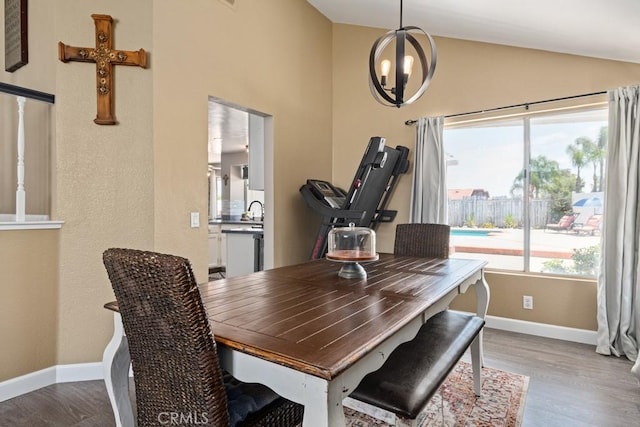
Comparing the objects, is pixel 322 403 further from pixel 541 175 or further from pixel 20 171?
pixel 541 175

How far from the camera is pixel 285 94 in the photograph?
3807mm

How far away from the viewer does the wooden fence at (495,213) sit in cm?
343

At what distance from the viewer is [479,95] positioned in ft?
11.9

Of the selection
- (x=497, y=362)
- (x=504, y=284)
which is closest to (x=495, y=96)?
(x=504, y=284)

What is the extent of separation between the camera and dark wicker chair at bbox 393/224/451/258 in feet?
9.57

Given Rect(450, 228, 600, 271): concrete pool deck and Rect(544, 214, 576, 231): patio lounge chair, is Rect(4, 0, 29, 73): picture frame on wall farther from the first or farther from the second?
Rect(544, 214, 576, 231): patio lounge chair

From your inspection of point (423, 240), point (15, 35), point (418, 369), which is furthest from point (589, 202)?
point (15, 35)

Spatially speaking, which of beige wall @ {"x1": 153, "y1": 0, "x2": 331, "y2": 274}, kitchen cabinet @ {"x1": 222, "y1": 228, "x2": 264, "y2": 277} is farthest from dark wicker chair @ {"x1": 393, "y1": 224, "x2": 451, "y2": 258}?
kitchen cabinet @ {"x1": 222, "y1": 228, "x2": 264, "y2": 277}

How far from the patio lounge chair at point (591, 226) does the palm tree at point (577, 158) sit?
0.26 m

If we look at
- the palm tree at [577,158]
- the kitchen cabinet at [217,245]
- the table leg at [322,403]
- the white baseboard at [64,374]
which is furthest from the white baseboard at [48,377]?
the kitchen cabinet at [217,245]

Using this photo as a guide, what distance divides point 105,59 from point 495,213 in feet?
12.0

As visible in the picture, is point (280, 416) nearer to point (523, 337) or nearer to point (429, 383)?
point (429, 383)

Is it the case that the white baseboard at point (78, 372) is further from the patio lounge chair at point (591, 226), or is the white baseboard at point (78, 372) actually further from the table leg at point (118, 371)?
the patio lounge chair at point (591, 226)

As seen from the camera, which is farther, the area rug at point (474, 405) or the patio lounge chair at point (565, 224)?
the patio lounge chair at point (565, 224)
